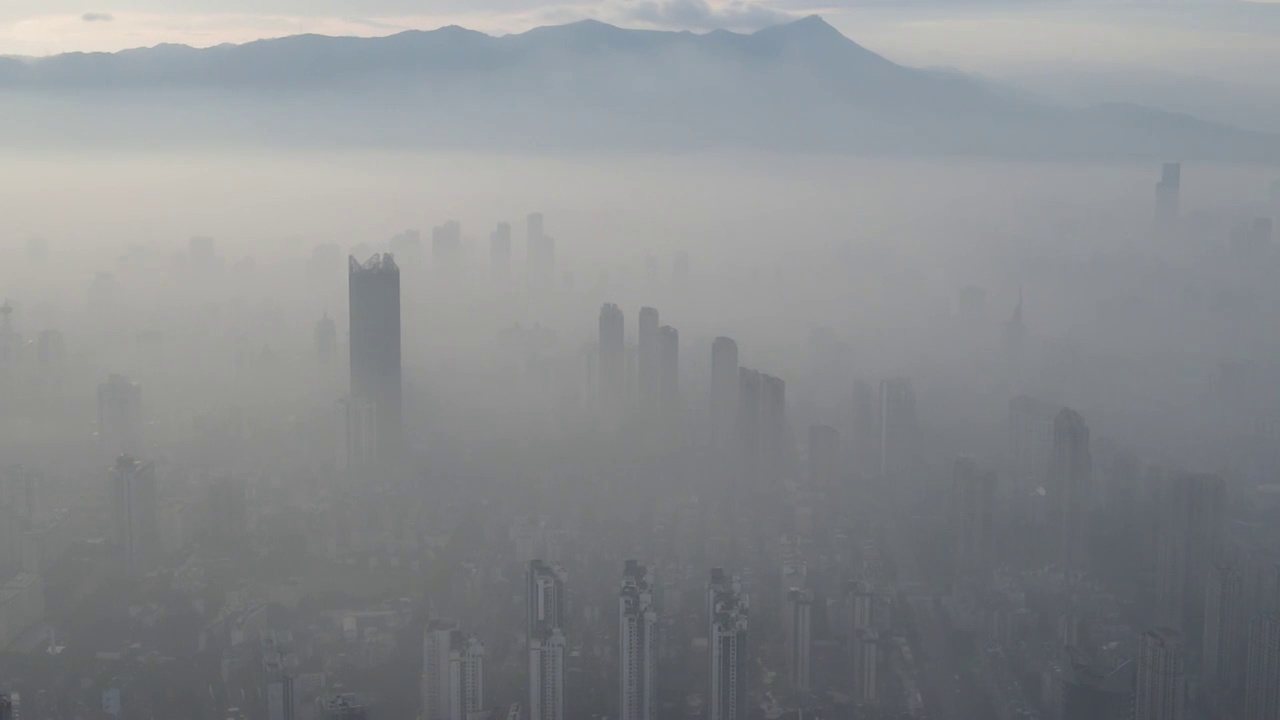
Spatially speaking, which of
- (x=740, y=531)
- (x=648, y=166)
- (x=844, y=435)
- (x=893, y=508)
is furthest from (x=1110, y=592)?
(x=648, y=166)

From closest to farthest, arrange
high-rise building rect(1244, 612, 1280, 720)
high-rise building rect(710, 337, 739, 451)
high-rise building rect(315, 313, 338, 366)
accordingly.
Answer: high-rise building rect(1244, 612, 1280, 720) < high-rise building rect(710, 337, 739, 451) < high-rise building rect(315, 313, 338, 366)

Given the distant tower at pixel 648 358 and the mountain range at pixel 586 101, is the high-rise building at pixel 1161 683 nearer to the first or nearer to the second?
the distant tower at pixel 648 358

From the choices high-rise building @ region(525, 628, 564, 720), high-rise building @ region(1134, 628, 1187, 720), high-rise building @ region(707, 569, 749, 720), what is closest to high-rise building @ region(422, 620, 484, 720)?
high-rise building @ region(525, 628, 564, 720)

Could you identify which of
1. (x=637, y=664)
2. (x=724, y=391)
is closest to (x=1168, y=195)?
(x=724, y=391)

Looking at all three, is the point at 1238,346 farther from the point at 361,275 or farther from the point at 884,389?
the point at 361,275

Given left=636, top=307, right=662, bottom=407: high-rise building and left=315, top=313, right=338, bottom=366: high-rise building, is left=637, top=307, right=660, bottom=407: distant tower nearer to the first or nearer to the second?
left=636, top=307, right=662, bottom=407: high-rise building

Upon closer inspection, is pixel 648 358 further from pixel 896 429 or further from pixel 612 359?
pixel 896 429

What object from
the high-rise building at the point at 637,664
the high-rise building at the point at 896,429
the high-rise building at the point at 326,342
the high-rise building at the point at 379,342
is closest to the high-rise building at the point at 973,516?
the high-rise building at the point at 896,429
